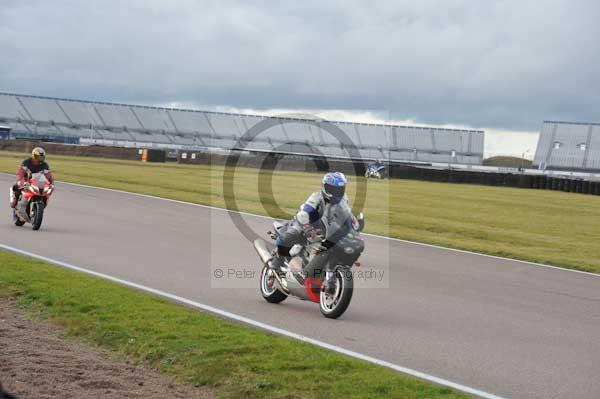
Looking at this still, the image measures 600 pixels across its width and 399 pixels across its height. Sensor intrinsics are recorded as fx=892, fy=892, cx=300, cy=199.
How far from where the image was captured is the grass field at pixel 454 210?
21.5m

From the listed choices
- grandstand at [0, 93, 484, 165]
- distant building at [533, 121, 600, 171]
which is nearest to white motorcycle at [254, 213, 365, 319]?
distant building at [533, 121, 600, 171]

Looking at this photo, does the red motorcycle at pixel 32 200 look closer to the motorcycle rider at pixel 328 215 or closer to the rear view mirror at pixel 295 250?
the rear view mirror at pixel 295 250

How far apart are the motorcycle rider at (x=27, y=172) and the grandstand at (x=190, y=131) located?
75169 mm

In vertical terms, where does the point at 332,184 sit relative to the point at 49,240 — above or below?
above

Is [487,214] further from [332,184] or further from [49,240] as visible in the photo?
[332,184]

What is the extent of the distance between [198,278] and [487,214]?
20.4 metres

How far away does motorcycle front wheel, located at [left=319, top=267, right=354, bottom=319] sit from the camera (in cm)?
1003

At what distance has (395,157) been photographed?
102 metres

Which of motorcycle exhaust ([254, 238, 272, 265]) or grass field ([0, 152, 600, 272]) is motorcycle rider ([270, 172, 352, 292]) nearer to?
motorcycle exhaust ([254, 238, 272, 265])

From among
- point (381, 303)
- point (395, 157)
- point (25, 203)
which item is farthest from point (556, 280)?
point (395, 157)

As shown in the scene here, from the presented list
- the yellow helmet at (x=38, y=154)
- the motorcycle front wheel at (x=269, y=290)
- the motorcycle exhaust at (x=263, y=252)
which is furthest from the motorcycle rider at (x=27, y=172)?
the motorcycle front wheel at (x=269, y=290)

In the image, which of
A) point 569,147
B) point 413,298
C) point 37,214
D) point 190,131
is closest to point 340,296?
point 413,298

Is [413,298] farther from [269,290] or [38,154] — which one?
[38,154]

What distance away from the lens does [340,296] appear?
1007 centimetres
